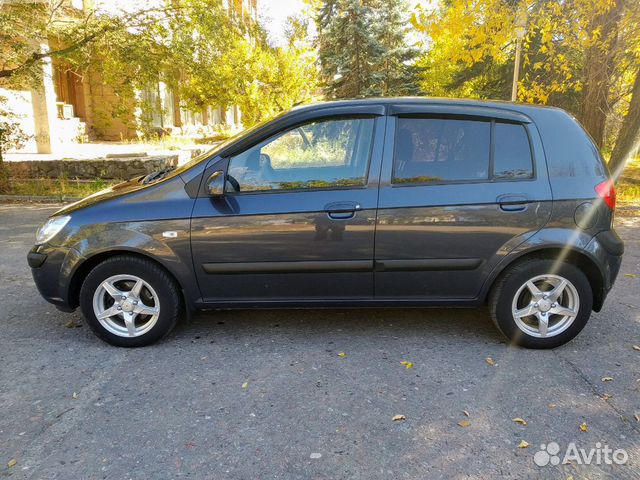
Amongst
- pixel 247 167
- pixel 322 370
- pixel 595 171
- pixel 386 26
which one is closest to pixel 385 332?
pixel 322 370

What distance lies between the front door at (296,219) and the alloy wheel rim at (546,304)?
1.08m

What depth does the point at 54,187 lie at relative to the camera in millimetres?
10656

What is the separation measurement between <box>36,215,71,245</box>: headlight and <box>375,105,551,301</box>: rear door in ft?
7.37

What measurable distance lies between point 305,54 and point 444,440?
43.4 ft

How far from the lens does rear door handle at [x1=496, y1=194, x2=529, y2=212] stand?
3424 mm

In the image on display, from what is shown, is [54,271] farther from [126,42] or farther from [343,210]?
[126,42]

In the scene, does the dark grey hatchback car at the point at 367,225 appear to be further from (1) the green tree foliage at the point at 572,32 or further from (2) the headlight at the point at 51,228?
(1) the green tree foliage at the point at 572,32

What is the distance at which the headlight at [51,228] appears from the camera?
360 centimetres

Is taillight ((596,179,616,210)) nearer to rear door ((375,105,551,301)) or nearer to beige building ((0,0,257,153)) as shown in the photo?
rear door ((375,105,551,301))

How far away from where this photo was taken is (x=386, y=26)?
25.1 metres

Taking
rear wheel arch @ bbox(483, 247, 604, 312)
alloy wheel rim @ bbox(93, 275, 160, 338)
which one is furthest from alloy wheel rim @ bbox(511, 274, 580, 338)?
alloy wheel rim @ bbox(93, 275, 160, 338)

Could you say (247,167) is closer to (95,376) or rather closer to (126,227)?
(126,227)

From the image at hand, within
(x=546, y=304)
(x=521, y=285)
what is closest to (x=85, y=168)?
(x=521, y=285)

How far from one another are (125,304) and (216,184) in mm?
1082
